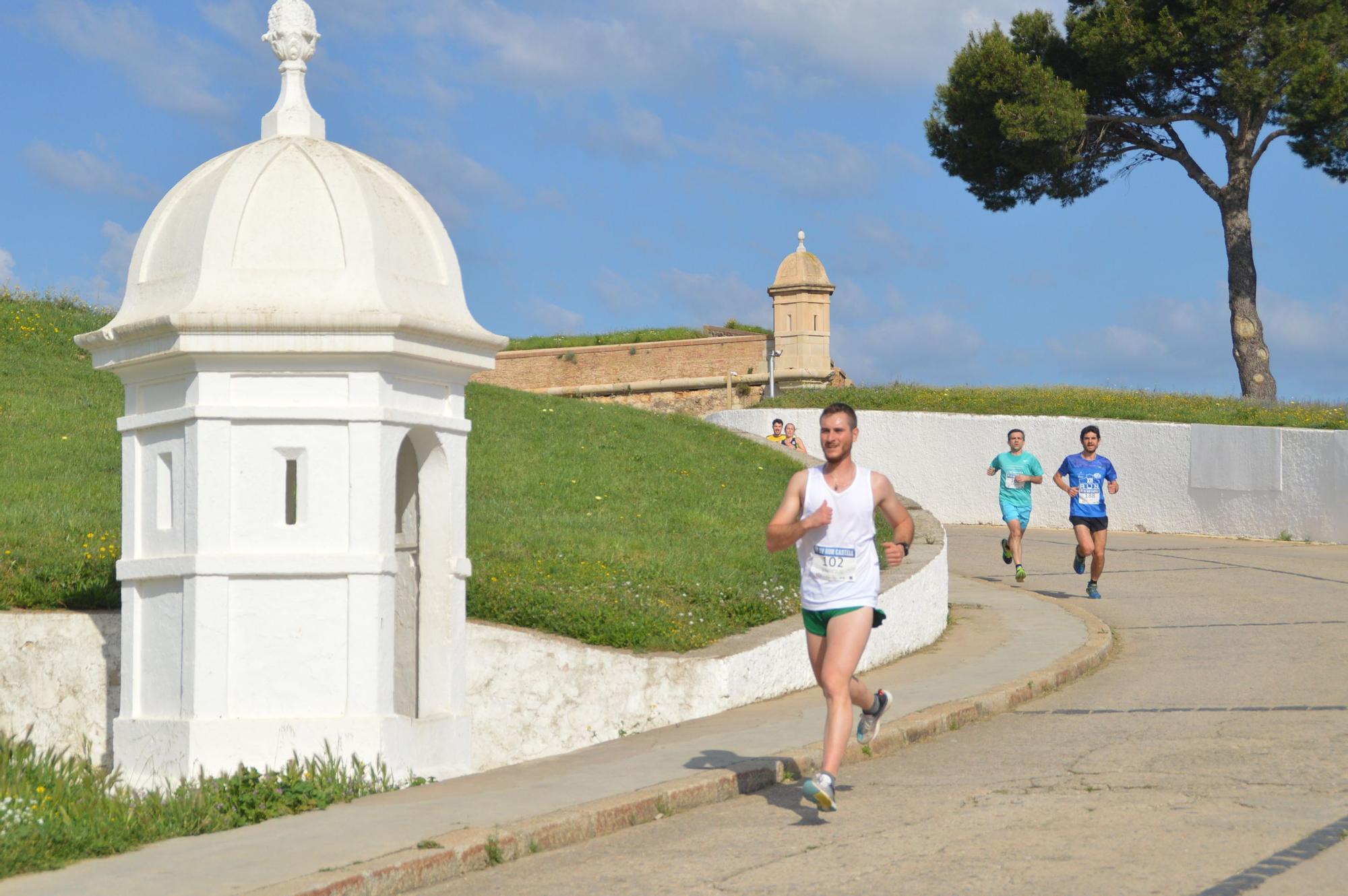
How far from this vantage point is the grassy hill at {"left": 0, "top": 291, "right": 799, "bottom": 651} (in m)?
10.3

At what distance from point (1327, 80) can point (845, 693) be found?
2792 centimetres

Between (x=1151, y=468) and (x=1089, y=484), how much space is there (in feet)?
32.1

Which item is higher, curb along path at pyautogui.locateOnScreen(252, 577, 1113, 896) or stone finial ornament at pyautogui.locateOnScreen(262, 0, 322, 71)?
stone finial ornament at pyautogui.locateOnScreen(262, 0, 322, 71)

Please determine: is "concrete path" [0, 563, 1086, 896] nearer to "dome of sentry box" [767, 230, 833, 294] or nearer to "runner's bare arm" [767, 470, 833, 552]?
"runner's bare arm" [767, 470, 833, 552]

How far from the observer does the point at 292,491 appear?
34.0 ft

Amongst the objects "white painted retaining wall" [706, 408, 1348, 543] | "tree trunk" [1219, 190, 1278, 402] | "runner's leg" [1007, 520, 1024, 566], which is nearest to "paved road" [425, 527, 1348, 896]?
"runner's leg" [1007, 520, 1024, 566]

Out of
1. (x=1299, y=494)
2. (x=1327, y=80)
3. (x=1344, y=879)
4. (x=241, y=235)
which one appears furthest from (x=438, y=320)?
(x=1327, y=80)

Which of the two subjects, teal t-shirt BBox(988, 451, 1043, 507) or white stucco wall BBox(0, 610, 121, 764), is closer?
white stucco wall BBox(0, 610, 121, 764)

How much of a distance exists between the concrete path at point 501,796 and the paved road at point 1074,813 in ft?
1.60

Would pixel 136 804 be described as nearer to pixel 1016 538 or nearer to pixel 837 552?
pixel 837 552

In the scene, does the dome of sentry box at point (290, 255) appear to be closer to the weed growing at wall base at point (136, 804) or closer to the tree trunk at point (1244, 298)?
the weed growing at wall base at point (136, 804)

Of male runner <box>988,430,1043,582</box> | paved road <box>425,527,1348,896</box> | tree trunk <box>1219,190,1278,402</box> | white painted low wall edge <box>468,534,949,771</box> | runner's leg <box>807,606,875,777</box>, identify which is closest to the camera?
paved road <box>425,527,1348,896</box>

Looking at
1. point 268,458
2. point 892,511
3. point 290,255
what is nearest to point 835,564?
point 892,511

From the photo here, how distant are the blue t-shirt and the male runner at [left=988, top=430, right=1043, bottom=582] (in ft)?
2.69
